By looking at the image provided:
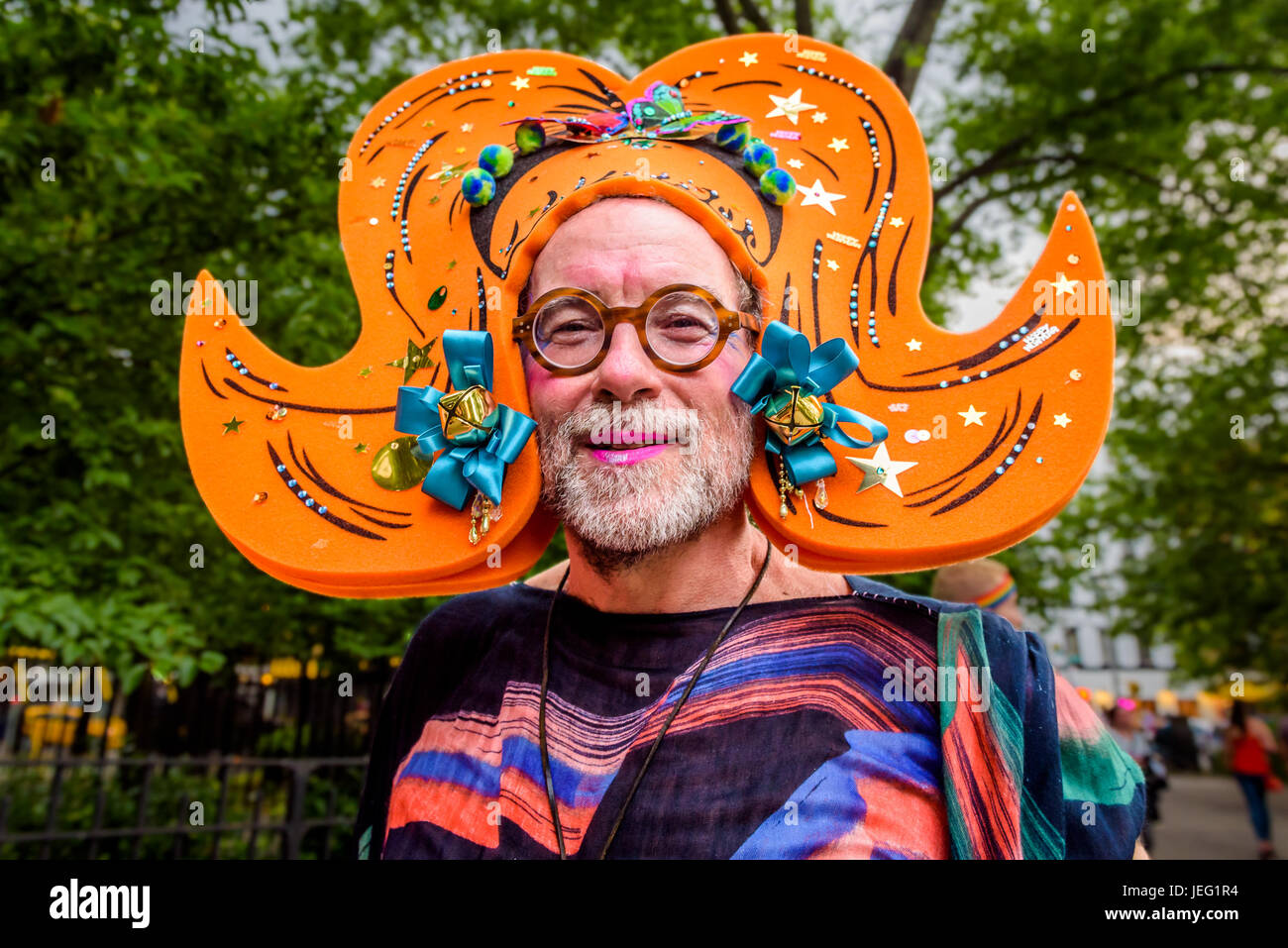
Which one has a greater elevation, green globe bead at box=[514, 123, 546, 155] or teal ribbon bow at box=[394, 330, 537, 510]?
green globe bead at box=[514, 123, 546, 155]

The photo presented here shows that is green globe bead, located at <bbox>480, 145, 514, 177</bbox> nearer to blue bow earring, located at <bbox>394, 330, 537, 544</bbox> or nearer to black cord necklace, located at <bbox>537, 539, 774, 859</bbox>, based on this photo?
blue bow earring, located at <bbox>394, 330, 537, 544</bbox>

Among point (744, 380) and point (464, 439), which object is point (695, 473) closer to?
point (744, 380)

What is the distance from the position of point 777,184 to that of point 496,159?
62 centimetres

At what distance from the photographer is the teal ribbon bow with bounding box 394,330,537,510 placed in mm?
1705

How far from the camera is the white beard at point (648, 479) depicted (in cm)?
165

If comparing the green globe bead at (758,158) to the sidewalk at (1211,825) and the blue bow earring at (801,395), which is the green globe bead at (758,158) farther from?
the sidewalk at (1211,825)

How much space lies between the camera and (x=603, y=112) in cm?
199

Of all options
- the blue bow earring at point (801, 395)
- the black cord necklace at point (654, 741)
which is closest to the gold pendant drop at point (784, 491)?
the blue bow earring at point (801, 395)

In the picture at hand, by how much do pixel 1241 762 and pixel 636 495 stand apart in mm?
9145

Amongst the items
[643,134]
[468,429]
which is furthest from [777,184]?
[468,429]

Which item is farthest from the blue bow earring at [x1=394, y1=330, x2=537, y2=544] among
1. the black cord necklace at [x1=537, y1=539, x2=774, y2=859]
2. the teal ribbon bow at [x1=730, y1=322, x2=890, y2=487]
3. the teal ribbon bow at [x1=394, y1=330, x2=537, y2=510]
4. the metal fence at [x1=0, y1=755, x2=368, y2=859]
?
the metal fence at [x1=0, y1=755, x2=368, y2=859]
